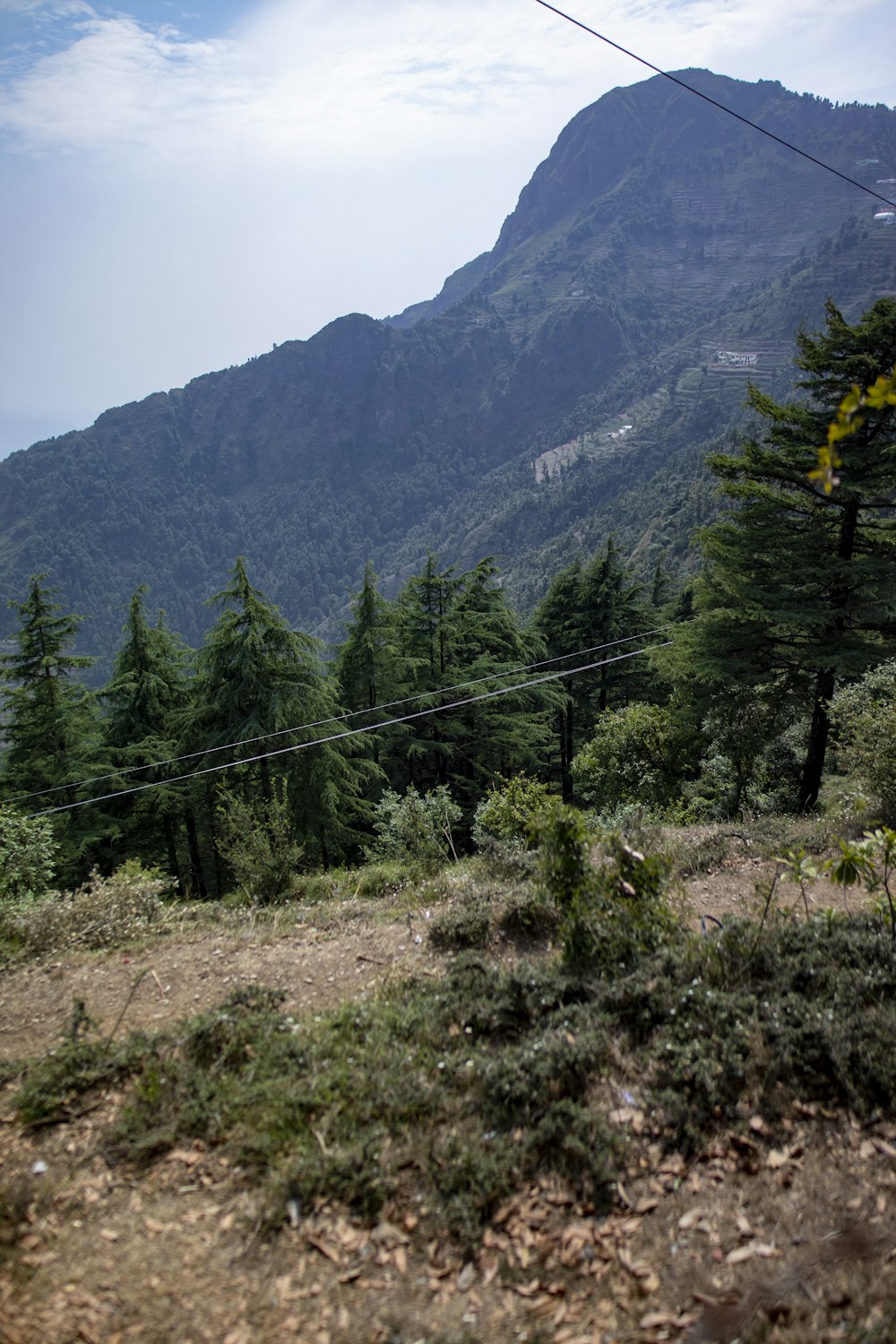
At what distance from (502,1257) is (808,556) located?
36.4 ft

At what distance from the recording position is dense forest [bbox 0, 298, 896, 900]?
10.9 metres

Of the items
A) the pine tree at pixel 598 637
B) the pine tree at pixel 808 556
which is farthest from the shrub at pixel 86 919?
the pine tree at pixel 598 637

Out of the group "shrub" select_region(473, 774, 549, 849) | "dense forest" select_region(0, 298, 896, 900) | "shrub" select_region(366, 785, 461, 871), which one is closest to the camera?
"shrub" select_region(366, 785, 461, 871)

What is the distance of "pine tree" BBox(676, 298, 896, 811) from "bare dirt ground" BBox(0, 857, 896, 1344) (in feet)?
29.7

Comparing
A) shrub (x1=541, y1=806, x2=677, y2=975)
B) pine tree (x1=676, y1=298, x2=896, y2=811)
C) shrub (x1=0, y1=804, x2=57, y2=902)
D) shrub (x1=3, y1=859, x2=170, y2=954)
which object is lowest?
shrub (x1=0, y1=804, x2=57, y2=902)

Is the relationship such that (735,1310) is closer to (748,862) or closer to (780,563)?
(748,862)

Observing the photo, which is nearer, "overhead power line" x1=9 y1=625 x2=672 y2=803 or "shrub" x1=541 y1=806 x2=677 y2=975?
"shrub" x1=541 y1=806 x2=677 y2=975

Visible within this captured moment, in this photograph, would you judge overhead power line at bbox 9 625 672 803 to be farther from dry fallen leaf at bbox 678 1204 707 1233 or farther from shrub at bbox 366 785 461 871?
dry fallen leaf at bbox 678 1204 707 1233

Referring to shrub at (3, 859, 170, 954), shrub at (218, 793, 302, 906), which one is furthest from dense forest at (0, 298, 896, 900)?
shrub at (3, 859, 170, 954)

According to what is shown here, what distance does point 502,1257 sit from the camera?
10.5 feet

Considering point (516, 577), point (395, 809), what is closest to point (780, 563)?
point (395, 809)

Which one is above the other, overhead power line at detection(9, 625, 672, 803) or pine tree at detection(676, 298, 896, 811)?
pine tree at detection(676, 298, 896, 811)

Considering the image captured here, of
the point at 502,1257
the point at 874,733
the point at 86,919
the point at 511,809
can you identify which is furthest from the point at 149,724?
the point at 502,1257

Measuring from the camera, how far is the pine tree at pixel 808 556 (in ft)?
34.8
